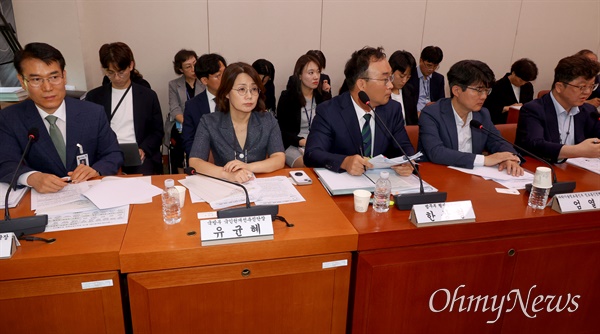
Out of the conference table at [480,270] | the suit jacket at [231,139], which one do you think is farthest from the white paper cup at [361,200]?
the suit jacket at [231,139]

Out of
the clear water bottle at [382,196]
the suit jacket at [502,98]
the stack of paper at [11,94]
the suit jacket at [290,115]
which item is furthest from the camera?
the suit jacket at [502,98]

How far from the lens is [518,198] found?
1.79 meters

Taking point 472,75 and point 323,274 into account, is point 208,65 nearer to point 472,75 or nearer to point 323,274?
point 472,75

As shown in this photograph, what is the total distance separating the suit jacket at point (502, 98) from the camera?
4422 millimetres

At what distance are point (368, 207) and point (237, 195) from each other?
53 centimetres

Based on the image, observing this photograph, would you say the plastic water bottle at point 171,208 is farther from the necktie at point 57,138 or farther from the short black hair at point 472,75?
the short black hair at point 472,75

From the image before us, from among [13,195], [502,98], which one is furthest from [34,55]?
[502,98]

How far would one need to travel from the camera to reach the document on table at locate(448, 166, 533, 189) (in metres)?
1.93

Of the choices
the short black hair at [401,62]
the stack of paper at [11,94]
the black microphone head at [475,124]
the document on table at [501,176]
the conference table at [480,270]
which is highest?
the short black hair at [401,62]

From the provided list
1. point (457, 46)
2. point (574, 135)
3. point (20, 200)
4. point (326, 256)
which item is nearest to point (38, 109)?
point (20, 200)

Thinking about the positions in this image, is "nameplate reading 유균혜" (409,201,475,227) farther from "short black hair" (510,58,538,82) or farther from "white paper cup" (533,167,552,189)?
"short black hair" (510,58,538,82)

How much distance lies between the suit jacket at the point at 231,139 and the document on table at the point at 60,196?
2.09ft

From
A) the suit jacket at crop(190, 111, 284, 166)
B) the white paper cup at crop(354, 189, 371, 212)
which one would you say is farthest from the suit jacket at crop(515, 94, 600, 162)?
the suit jacket at crop(190, 111, 284, 166)

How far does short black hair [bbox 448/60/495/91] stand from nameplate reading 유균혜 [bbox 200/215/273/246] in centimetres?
146
